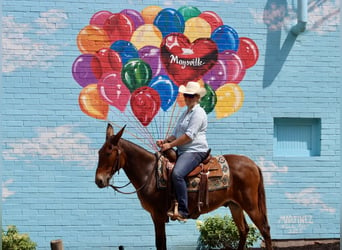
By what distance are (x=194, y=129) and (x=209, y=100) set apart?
243 cm

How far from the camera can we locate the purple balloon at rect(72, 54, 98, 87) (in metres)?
9.45

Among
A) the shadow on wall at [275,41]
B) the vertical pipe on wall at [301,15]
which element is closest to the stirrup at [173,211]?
the shadow on wall at [275,41]

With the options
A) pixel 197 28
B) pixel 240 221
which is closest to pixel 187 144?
pixel 240 221

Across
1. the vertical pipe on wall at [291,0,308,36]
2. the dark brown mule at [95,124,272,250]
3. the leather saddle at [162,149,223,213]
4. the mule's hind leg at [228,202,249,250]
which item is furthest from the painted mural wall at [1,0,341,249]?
the leather saddle at [162,149,223,213]

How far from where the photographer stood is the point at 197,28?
9.72 m

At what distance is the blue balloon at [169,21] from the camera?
31.6 ft

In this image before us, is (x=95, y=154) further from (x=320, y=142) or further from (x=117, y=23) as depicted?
(x=320, y=142)

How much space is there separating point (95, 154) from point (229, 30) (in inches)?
121

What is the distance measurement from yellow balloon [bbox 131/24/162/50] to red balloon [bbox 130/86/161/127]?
73 centimetres

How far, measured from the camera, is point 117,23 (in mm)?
9547

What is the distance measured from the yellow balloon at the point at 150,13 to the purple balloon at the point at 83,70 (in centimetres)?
109

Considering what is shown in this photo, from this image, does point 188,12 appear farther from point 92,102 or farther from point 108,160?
point 108,160
